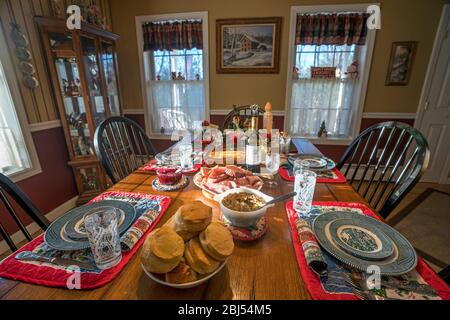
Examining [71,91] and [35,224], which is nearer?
[35,224]

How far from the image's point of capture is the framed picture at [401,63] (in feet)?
8.13

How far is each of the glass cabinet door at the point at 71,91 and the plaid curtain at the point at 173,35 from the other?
3.37ft

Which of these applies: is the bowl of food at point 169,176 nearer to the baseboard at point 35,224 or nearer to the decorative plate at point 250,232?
the decorative plate at point 250,232

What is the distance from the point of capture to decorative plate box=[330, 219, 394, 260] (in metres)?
0.57

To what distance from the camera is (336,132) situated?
2953 mm

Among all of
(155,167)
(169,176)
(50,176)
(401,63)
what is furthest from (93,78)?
(401,63)

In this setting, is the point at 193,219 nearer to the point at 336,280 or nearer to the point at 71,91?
the point at 336,280

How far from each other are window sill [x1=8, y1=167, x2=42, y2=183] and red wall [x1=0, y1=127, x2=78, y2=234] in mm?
36

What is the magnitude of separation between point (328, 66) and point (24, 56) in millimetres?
3120

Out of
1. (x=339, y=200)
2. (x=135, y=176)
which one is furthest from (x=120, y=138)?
(x=339, y=200)

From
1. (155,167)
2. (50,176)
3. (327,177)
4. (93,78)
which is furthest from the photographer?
(93,78)

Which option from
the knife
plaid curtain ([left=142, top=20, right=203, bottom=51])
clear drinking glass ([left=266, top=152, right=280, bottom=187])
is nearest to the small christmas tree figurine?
plaid curtain ([left=142, top=20, right=203, bottom=51])

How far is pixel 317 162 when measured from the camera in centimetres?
123

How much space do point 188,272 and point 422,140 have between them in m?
1.14
